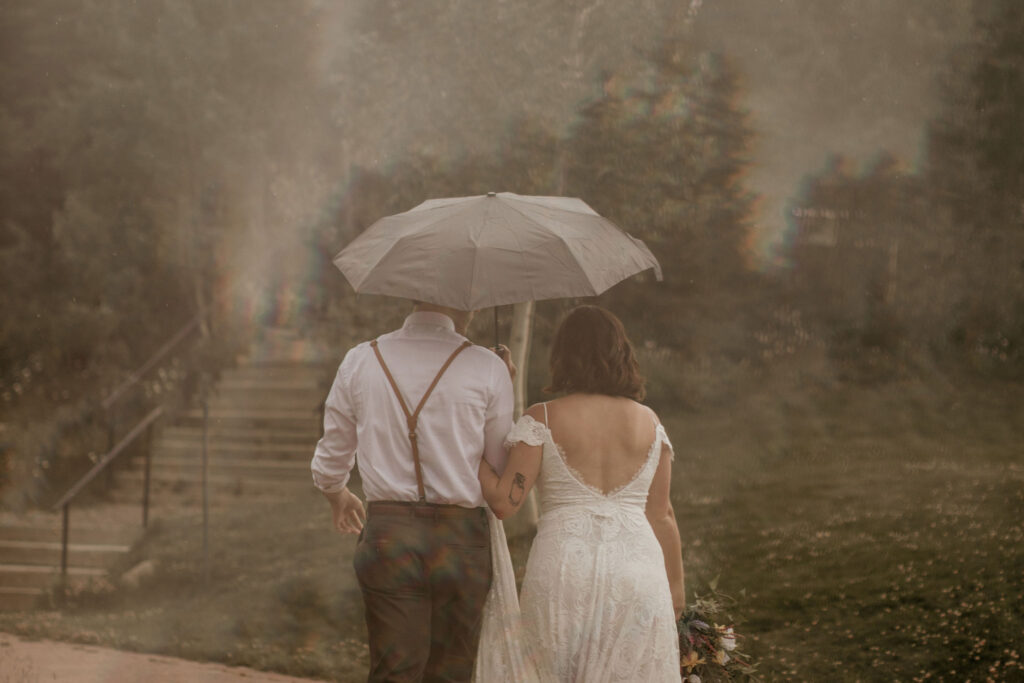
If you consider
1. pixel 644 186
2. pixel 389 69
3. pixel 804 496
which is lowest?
pixel 804 496

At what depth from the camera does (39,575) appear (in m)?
8.82

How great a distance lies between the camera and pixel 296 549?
8.47 m

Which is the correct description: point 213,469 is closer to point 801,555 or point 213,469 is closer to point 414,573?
point 801,555

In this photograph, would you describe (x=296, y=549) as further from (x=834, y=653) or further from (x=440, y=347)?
(x=440, y=347)

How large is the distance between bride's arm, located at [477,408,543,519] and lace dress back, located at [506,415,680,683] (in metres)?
0.03

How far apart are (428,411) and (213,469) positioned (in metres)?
7.12

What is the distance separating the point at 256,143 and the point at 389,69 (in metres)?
2.39

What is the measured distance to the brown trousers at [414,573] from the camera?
9.47 ft

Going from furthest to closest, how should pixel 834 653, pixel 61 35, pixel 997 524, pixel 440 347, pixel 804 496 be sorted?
pixel 61 35 < pixel 804 496 < pixel 997 524 < pixel 834 653 < pixel 440 347

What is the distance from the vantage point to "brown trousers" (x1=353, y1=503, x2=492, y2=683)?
2887mm

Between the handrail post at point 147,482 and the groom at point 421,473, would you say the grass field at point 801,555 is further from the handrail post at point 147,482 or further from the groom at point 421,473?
the groom at point 421,473

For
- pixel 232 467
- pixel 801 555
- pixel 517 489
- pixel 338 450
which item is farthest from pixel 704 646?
pixel 232 467

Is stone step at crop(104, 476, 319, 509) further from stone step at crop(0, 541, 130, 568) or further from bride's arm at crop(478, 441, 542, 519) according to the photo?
bride's arm at crop(478, 441, 542, 519)

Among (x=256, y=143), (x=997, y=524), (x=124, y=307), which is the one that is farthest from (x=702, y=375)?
(x=124, y=307)
